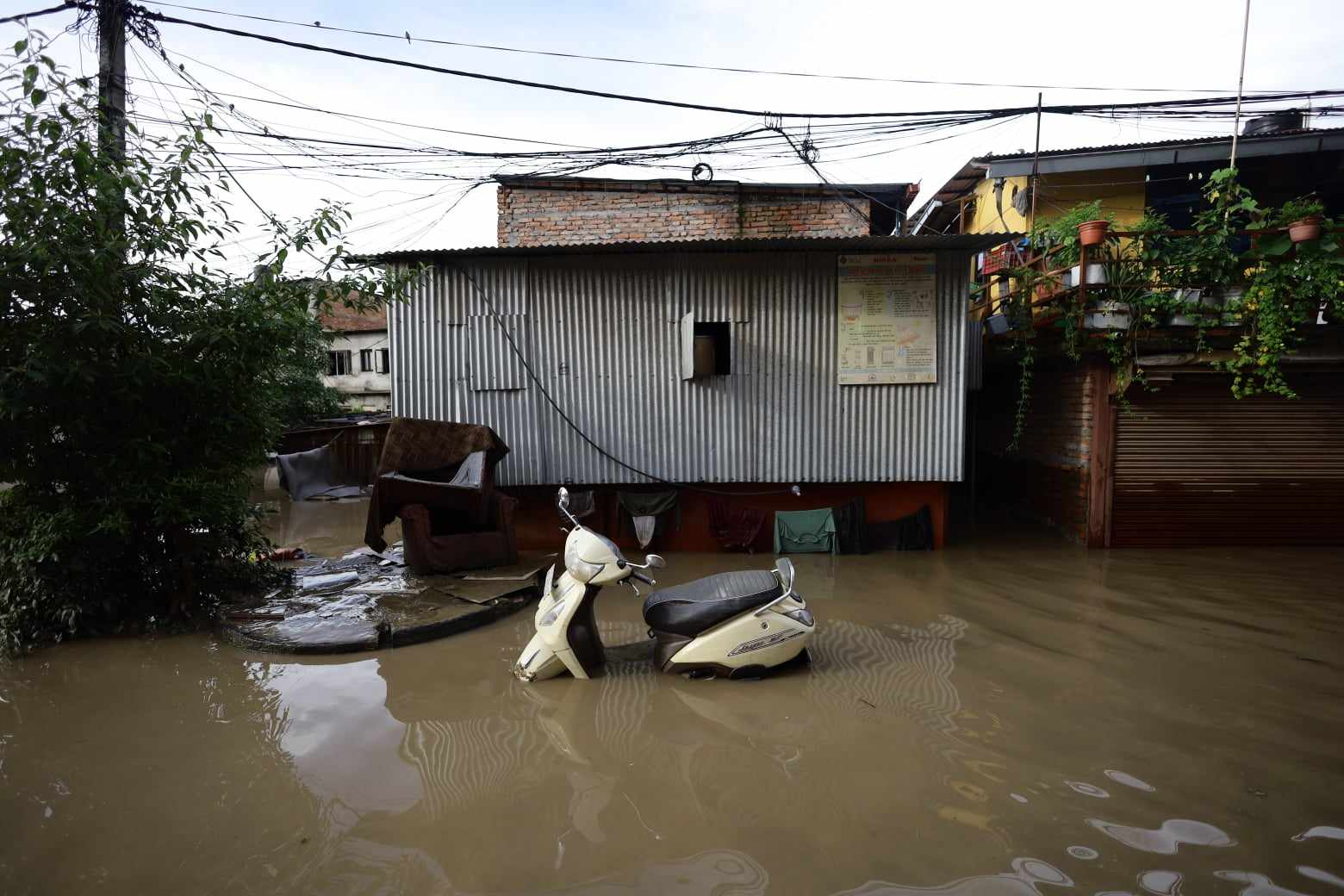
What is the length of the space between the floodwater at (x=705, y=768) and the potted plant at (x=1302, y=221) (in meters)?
4.23

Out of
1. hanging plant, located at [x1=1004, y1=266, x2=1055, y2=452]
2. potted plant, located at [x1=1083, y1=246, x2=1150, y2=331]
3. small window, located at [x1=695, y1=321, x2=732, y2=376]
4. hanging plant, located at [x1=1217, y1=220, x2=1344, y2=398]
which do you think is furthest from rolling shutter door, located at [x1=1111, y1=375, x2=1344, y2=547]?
small window, located at [x1=695, y1=321, x2=732, y2=376]

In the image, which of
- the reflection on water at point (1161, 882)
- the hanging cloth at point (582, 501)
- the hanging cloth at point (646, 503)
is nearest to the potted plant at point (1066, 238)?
the hanging cloth at point (646, 503)

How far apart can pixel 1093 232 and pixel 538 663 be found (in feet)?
24.7

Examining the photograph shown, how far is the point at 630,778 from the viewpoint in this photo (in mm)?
3545

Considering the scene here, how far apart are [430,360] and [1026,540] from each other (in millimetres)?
8067

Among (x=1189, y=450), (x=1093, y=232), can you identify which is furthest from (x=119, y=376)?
(x=1189, y=450)

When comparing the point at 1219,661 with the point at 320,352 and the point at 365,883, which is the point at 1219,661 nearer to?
the point at 365,883

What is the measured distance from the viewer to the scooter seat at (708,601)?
456 centimetres

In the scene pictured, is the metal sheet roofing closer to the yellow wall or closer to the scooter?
the yellow wall

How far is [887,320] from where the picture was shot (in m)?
8.52

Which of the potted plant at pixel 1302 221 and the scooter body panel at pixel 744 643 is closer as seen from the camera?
the scooter body panel at pixel 744 643

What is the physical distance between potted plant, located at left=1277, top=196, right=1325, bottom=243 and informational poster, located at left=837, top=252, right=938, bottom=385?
12.0ft

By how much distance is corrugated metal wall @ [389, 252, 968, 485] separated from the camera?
8.58 metres

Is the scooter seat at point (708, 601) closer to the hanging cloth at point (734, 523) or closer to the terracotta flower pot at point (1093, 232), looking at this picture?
the hanging cloth at point (734, 523)
